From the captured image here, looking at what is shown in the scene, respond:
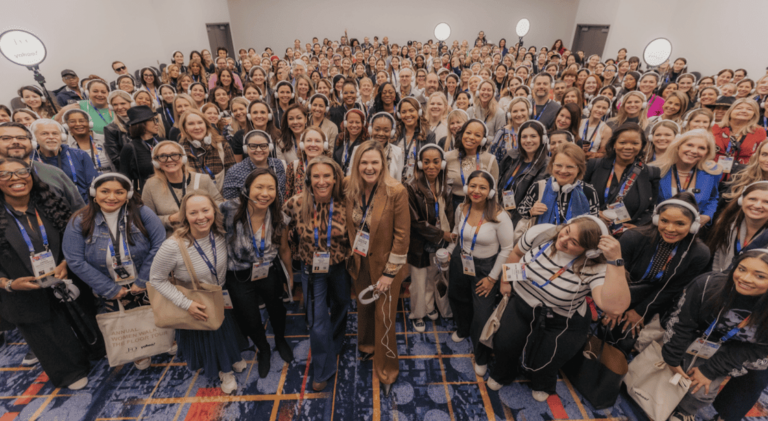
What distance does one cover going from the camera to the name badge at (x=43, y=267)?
2.24 m

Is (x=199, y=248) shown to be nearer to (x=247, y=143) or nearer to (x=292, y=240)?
(x=292, y=240)

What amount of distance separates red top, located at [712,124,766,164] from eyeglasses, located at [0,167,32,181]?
23.4 feet

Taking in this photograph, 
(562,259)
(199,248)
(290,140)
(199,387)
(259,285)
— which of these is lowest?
(199,387)

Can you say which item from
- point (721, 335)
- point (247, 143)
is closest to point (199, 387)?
point (247, 143)

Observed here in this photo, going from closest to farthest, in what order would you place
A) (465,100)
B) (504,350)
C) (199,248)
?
(199,248) < (504,350) < (465,100)

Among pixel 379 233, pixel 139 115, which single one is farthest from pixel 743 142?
pixel 139 115

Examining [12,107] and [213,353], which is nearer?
[213,353]

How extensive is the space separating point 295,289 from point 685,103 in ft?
20.2

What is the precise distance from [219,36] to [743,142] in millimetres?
19855

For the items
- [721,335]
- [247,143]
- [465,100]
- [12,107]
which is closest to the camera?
[721,335]

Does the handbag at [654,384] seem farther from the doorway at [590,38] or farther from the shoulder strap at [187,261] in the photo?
the doorway at [590,38]

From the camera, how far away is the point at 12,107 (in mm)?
6340

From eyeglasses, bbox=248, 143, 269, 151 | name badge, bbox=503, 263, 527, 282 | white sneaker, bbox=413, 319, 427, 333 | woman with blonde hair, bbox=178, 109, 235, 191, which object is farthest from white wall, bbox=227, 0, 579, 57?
name badge, bbox=503, 263, 527, 282

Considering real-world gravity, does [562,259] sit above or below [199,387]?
above
